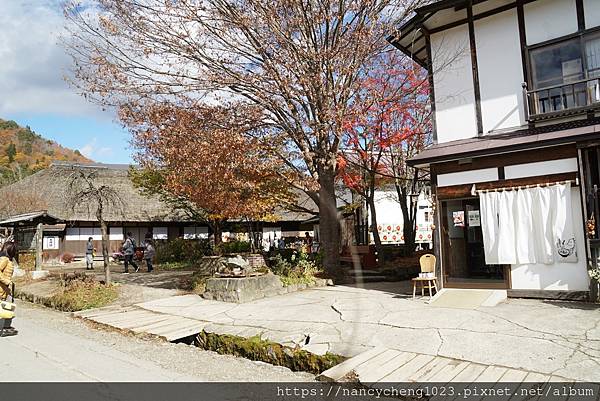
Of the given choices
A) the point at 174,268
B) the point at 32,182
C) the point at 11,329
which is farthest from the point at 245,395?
the point at 32,182

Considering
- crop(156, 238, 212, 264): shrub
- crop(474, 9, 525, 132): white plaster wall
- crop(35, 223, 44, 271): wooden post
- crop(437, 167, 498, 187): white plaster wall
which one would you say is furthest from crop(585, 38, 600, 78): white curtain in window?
crop(156, 238, 212, 264): shrub

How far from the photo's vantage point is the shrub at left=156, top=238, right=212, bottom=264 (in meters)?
26.5

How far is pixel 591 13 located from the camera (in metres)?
9.59

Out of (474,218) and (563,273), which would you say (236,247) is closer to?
(474,218)

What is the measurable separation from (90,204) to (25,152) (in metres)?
38.3

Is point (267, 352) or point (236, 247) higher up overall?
point (236, 247)

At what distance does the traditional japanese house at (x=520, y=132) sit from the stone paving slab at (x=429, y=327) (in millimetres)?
1064

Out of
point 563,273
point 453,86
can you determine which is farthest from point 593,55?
point 563,273

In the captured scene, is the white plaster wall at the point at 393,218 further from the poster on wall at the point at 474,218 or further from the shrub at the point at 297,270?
the poster on wall at the point at 474,218

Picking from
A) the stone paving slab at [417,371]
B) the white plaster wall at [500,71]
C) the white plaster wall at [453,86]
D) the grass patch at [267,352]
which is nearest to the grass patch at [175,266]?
the grass patch at [267,352]

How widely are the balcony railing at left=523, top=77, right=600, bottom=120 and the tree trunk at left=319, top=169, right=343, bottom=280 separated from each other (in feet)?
20.7

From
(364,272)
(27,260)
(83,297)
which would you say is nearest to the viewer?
(83,297)

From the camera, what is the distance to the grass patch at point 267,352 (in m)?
6.55

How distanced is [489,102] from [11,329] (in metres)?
11.5
